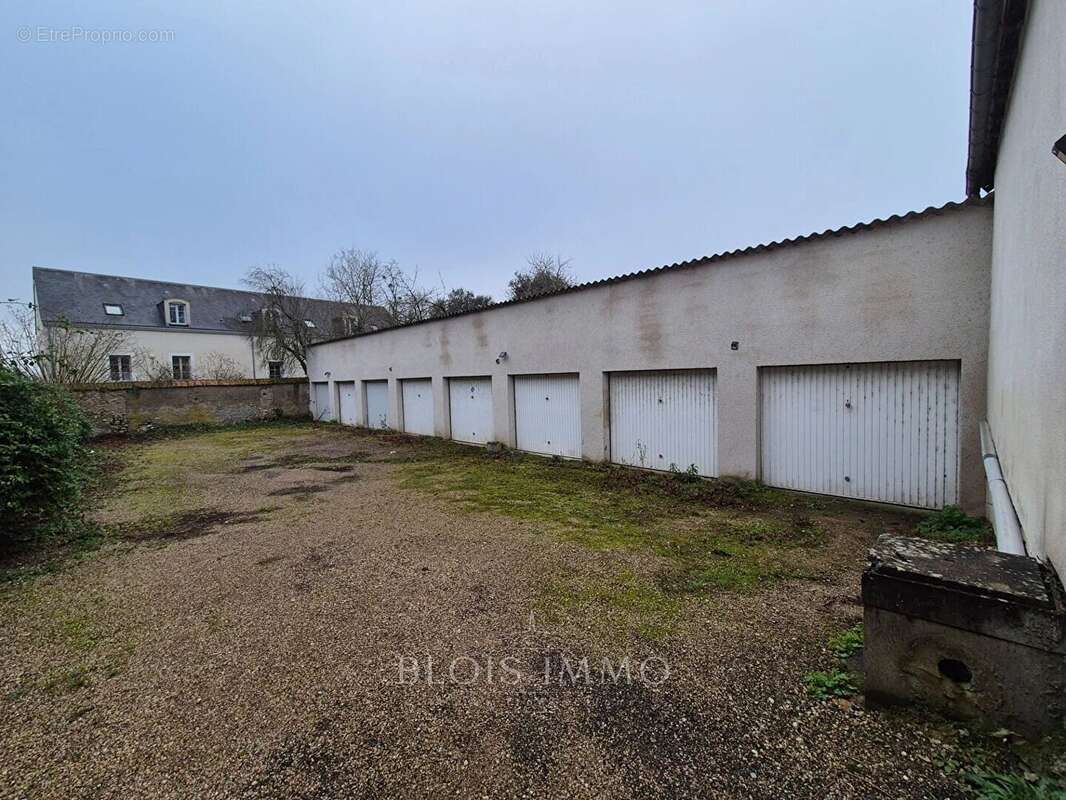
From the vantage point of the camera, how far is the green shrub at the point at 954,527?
4.45 meters

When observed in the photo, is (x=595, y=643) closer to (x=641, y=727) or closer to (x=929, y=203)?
(x=641, y=727)

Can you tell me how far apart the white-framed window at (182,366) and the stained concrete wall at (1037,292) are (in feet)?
116

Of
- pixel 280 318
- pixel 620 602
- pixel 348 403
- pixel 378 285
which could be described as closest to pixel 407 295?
pixel 378 285

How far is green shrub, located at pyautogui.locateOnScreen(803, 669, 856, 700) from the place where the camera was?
225 centimetres

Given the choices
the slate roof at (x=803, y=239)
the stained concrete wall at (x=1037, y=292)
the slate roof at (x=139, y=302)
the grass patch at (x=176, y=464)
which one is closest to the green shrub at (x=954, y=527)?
the stained concrete wall at (x=1037, y=292)

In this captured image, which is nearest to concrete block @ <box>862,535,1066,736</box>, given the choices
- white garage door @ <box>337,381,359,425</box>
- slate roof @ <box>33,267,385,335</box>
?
white garage door @ <box>337,381,359,425</box>

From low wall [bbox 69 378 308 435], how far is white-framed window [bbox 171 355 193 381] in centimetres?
1343

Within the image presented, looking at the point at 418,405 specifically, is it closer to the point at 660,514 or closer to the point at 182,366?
the point at 660,514

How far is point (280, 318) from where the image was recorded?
21.6m

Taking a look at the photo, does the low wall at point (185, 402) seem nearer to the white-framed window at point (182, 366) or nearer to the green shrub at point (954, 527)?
the white-framed window at point (182, 366)

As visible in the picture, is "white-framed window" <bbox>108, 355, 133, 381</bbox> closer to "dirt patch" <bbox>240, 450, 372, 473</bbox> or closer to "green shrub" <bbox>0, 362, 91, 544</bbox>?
"dirt patch" <bbox>240, 450, 372, 473</bbox>

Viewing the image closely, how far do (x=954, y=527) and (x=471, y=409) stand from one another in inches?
384

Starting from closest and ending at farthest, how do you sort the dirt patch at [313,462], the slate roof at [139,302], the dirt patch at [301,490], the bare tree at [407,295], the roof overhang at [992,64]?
the roof overhang at [992,64], the dirt patch at [301,490], the dirt patch at [313,462], the bare tree at [407,295], the slate roof at [139,302]

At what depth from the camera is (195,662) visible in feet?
9.19
